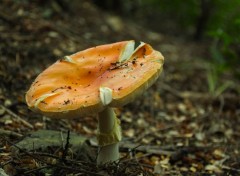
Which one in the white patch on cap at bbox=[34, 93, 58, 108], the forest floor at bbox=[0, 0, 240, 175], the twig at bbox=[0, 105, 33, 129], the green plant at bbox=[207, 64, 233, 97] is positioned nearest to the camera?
the white patch on cap at bbox=[34, 93, 58, 108]

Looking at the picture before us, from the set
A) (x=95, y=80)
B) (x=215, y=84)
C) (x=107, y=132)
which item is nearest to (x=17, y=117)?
(x=107, y=132)

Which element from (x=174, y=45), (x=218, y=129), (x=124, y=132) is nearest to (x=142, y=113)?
(x=124, y=132)

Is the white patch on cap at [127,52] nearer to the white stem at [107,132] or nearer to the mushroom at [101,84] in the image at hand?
the mushroom at [101,84]

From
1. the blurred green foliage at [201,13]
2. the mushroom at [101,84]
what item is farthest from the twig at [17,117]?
the blurred green foliage at [201,13]

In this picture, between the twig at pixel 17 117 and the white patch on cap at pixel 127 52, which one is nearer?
the white patch on cap at pixel 127 52

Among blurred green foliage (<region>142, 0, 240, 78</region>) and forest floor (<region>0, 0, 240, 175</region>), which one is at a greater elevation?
blurred green foliage (<region>142, 0, 240, 78</region>)

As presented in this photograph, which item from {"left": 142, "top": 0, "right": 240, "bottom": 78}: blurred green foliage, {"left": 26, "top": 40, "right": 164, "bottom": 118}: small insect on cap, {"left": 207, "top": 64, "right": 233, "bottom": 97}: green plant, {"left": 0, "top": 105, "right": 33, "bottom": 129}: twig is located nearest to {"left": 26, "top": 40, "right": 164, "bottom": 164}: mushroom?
{"left": 26, "top": 40, "right": 164, "bottom": 118}: small insect on cap

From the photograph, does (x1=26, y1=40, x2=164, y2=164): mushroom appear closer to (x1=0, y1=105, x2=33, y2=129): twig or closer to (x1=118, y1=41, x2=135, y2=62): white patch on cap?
(x1=118, y1=41, x2=135, y2=62): white patch on cap
